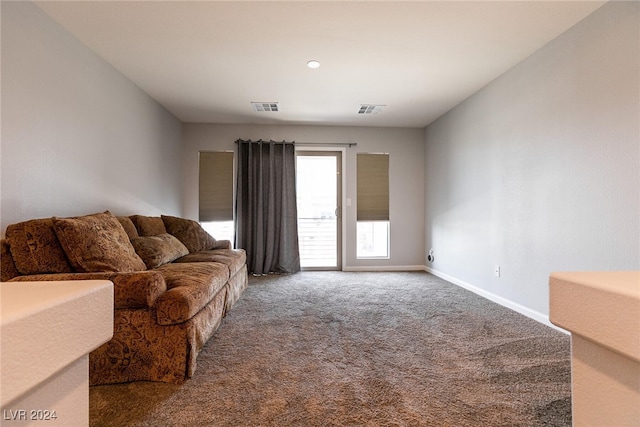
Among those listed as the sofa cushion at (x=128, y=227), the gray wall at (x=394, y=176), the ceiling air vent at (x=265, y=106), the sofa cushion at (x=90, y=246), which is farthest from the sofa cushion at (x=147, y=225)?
the gray wall at (x=394, y=176)

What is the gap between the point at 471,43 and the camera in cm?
252

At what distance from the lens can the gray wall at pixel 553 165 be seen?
6.35 feet

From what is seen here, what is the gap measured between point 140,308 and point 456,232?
146 inches

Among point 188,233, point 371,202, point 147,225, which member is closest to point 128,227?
point 147,225

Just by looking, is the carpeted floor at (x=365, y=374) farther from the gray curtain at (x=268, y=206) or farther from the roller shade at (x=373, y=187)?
Answer: the roller shade at (x=373, y=187)

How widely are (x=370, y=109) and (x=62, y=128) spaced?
3.41m

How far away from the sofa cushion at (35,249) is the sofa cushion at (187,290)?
0.58 meters

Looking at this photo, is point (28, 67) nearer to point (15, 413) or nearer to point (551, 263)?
point (15, 413)

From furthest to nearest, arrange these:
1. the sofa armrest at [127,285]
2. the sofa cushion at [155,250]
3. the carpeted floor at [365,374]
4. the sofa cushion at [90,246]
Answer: the sofa cushion at [155,250] < the sofa cushion at [90,246] < the sofa armrest at [127,285] < the carpeted floor at [365,374]

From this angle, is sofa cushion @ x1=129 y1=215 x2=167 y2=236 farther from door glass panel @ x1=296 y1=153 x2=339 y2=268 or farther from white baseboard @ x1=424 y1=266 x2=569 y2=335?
white baseboard @ x1=424 y1=266 x2=569 y2=335

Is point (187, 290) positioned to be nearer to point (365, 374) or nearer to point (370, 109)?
point (365, 374)

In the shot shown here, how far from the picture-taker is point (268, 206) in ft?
15.4

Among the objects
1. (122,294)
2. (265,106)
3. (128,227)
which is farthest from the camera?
(265,106)

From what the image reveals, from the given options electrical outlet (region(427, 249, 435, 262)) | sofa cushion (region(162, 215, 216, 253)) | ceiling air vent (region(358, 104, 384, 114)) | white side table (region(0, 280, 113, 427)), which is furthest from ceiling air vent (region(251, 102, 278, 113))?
white side table (region(0, 280, 113, 427))
